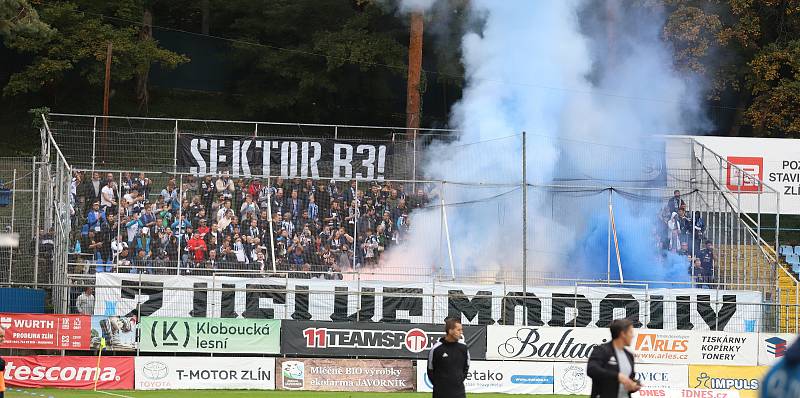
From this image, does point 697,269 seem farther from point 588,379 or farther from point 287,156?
point 287,156

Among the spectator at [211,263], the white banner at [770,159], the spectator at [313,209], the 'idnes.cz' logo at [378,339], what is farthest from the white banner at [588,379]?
the white banner at [770,159]

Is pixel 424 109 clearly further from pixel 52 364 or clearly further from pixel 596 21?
pixel 52 364

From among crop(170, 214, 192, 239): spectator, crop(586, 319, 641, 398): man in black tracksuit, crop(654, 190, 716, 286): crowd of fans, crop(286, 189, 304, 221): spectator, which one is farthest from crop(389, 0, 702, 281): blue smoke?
Answer: crop(586, 319, 641, 398): man in black tracksuit

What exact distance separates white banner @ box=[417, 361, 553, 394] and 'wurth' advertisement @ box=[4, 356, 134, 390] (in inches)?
232

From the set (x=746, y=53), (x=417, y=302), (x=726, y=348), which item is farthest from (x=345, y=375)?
(x=746, y=53)

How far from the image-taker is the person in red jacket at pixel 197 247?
85.7ft

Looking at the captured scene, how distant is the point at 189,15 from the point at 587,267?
25941mm

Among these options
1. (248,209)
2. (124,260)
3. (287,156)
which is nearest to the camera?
(124,260)

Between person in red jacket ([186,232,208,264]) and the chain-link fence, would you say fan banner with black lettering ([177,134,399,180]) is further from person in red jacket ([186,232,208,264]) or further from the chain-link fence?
person in red jacket ([186,232,208,264])

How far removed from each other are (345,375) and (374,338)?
108cm

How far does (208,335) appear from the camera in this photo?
22.8 metres

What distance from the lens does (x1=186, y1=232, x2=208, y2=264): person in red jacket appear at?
26.1 m

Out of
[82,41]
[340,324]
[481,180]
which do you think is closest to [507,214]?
[481,180]

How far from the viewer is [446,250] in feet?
91.0
